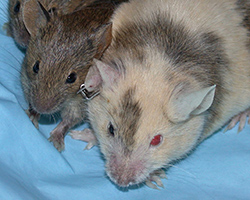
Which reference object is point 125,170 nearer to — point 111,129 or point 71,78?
point 111,129

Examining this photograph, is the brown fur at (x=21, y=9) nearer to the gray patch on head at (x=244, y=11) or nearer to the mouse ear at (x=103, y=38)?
the mouse ear at (x=103, y=38)

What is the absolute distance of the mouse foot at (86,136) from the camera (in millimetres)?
4422

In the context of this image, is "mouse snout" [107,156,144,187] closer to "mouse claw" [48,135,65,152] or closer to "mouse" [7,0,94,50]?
"mouse claw" [48,135,65,152]

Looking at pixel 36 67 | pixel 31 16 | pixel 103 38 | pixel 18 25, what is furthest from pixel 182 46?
pixel 18 25

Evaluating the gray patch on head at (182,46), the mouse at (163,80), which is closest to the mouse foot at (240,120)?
the mouse at (163,80)

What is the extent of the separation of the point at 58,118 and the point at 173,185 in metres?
1.42

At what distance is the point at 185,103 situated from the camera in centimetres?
328

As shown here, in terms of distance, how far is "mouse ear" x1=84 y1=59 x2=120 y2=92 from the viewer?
3.40 m

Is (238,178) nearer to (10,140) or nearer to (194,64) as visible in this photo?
(194,64)

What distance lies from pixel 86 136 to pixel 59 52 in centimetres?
115

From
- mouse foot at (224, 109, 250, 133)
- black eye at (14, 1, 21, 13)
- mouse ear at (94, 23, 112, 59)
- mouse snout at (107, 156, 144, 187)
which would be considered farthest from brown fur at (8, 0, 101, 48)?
mouse foot at (224, 109, 250, 133)

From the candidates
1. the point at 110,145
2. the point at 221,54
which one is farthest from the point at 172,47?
the point at 110,145

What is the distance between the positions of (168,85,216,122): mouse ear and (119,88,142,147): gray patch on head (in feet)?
0.87

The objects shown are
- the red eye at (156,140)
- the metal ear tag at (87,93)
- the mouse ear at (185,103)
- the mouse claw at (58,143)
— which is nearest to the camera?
the mouse ear at (185,103)
